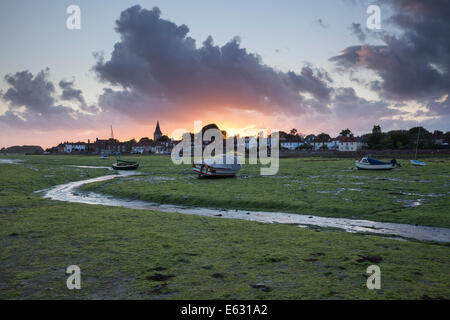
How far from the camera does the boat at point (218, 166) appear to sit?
38.3m

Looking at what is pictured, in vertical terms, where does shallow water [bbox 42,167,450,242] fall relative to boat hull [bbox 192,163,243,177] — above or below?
below

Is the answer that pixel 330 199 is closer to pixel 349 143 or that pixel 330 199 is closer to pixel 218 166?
pixel 218 166

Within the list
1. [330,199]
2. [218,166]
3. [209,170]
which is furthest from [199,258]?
[218,166]

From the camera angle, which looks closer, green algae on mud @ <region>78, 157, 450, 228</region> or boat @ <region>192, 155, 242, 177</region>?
green algae on mud @ <region>78, 157, 450, 228</region>

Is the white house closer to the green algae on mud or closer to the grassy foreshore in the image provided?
the green algae on mud

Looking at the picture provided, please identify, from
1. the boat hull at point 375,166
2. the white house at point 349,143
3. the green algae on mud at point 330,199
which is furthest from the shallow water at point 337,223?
the white house at point 349,143

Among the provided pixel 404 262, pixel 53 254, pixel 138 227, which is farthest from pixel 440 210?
pixel 53 254

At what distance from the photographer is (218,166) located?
39031 mm

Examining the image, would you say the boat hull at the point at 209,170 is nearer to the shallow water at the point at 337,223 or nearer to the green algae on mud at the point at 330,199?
the green algae on mud at the point at 330,199

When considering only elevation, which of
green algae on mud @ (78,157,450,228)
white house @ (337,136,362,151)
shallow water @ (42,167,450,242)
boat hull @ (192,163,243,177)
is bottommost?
shallow water @ (42,167,450,242)

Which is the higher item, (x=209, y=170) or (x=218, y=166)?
Result: (x=218, y=166)

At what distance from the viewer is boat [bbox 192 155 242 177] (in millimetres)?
38344

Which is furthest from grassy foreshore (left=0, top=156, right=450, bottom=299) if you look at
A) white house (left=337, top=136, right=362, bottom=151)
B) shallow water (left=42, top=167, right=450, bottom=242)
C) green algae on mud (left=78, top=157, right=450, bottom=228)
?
white house (left=337, top=136, right=362, bottom=151)

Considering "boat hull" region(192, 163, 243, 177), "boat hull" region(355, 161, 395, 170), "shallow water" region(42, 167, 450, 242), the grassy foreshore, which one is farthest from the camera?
"boat hull" region(355, 161, 395, 170)
